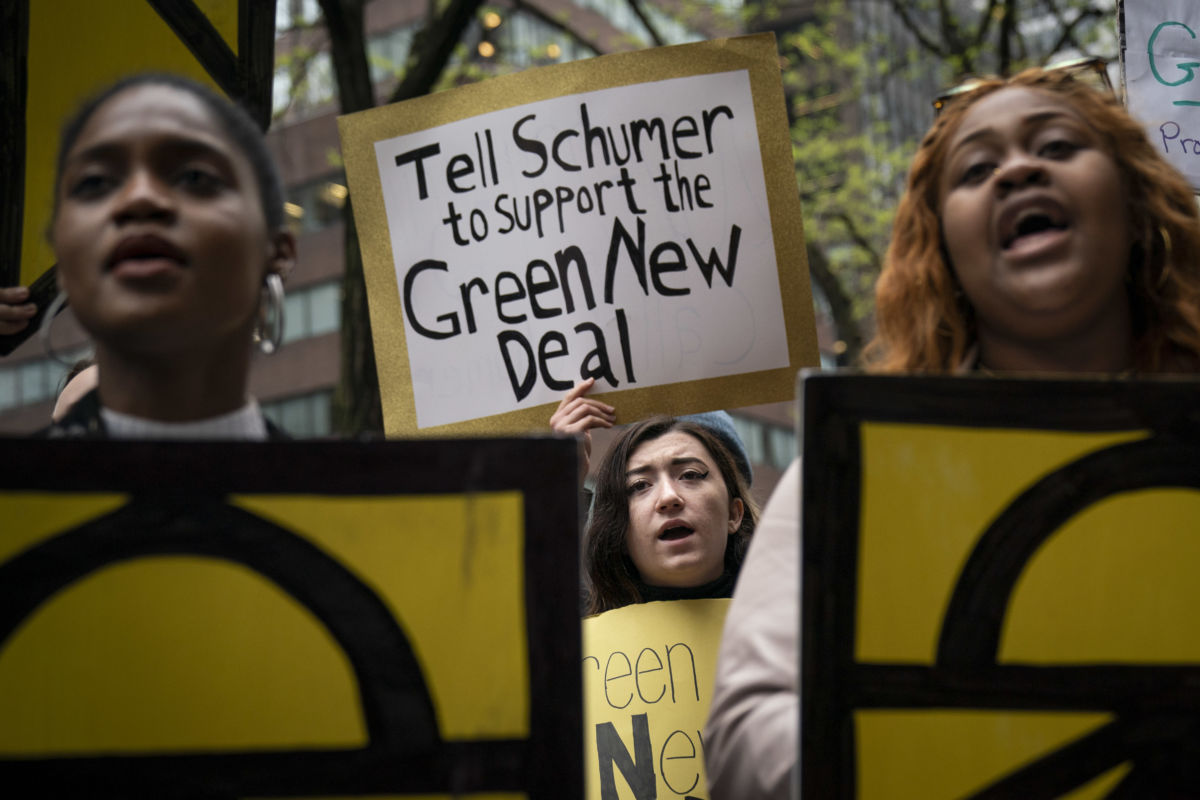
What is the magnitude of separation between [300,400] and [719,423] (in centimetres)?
2420

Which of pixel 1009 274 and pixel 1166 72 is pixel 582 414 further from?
pixel 1166 72

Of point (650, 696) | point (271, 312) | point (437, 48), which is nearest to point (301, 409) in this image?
point (437, 48)

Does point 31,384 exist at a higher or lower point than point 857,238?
higher

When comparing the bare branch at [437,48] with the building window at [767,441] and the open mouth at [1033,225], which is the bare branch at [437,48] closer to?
the open mouth at [1033,225]

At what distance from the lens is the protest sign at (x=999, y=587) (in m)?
1.30

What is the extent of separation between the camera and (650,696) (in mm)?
2521

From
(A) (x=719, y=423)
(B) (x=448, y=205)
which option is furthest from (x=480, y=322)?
(A) (x=719, y=423)

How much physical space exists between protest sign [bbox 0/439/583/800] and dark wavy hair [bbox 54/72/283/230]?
41cm

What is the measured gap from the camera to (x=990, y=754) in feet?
4.27

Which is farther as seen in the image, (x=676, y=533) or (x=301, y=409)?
(x=301, y=409)

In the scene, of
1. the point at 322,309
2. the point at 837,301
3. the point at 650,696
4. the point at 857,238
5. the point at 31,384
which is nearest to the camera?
the point at 650,696

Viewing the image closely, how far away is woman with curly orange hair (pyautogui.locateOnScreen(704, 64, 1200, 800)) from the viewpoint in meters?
1.42

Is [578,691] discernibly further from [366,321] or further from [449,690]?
[366,321]

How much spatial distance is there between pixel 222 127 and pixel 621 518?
158 cm
